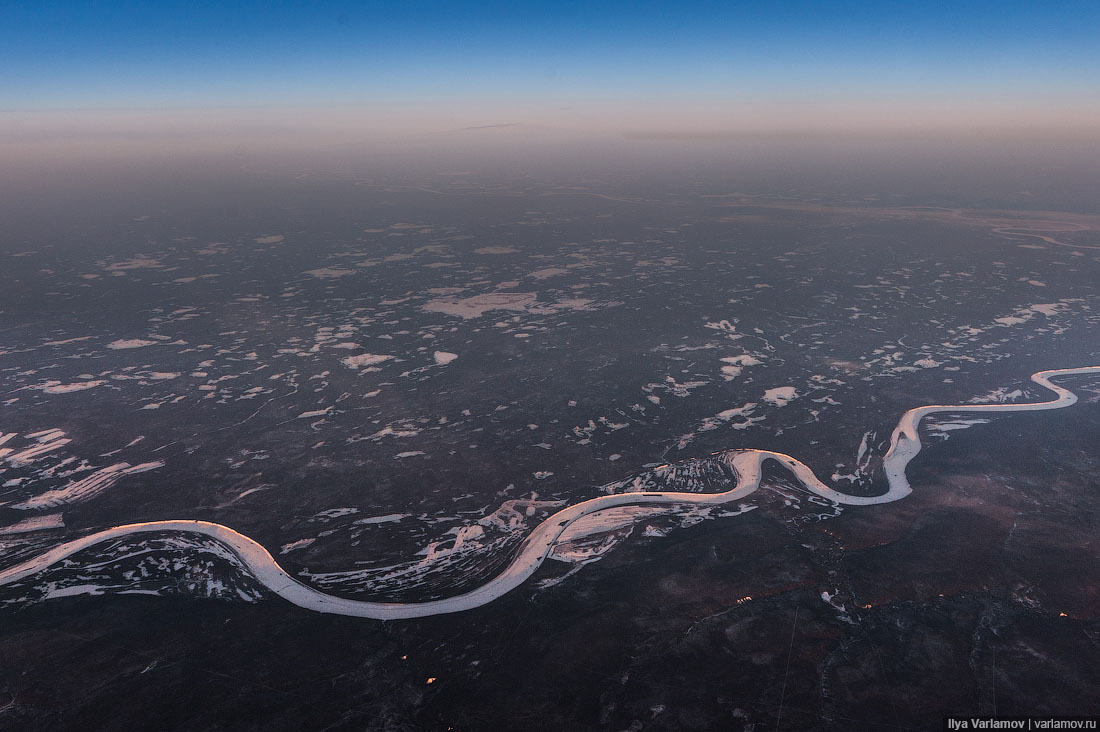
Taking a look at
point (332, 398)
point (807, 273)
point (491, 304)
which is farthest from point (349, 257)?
point (807, 273)

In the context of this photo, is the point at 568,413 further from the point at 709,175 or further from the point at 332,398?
the point at 709,175

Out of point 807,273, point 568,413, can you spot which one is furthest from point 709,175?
point 568,413

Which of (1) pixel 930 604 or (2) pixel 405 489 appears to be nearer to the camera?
(1) pixel 930 604

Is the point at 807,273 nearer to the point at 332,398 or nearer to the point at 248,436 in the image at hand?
the point at 332,398

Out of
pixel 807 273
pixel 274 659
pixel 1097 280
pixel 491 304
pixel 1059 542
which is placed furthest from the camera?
pixel 807 273

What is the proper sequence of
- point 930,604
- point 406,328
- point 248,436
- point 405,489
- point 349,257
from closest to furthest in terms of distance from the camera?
1. point 930,604
2. point 405,489
3. point 248,436
4. point 406,328
5. point 349,257

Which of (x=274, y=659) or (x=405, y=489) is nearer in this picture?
(x=274, y=659)
